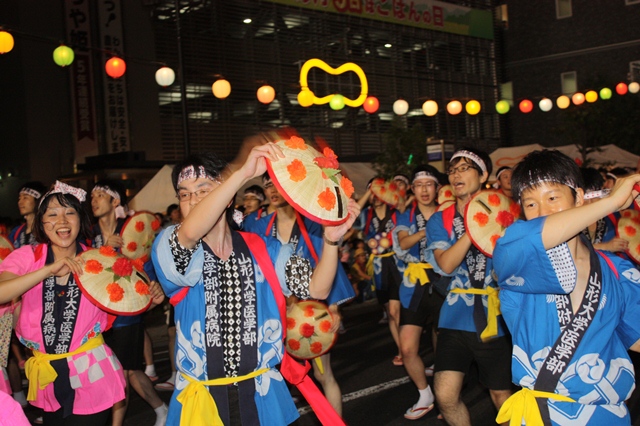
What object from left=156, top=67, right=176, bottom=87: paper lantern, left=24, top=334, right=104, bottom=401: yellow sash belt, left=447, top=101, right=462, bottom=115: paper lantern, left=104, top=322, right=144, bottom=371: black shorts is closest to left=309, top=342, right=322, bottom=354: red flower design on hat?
left=24, top=334, right=104, bottom=401: yellow sash belt

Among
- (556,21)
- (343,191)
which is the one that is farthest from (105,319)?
(556,21)

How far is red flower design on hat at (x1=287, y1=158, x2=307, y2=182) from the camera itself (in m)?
2.62

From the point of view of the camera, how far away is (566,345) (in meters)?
2.74

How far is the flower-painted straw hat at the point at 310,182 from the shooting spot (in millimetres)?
2600

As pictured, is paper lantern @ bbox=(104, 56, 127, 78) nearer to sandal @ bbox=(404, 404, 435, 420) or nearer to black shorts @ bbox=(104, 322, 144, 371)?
Answer: black shorts @ bbox=(104, 322, 144, 371)

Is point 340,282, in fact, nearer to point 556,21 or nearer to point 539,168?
point 539,168

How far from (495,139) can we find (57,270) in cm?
2883

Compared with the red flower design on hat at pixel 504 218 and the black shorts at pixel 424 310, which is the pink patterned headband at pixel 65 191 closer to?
the red flower design on hat at pixel 504 218

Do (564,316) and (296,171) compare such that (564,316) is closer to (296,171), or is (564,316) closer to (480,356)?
(296,171)

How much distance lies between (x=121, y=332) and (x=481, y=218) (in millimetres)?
3136

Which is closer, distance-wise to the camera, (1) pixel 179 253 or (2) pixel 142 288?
(1) pixel 179 253

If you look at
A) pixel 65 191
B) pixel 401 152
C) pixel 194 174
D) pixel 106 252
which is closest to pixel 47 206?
pixel 65 191

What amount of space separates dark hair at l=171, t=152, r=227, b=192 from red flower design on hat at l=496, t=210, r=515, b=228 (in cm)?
203

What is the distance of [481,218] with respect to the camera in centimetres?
436
